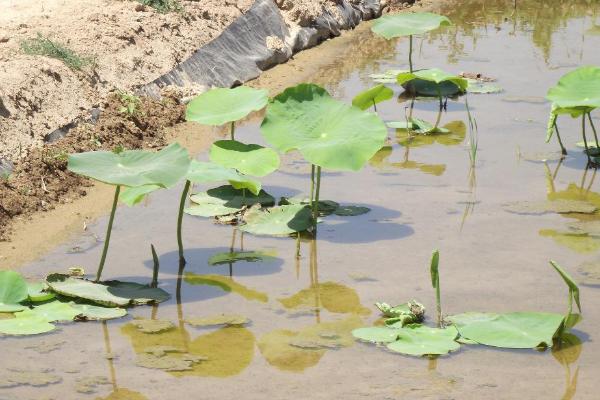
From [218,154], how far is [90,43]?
215 cm

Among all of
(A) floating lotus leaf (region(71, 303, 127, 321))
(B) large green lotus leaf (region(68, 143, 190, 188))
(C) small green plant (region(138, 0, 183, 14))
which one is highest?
(C) small green plant (region(138, 0, 183, 14))

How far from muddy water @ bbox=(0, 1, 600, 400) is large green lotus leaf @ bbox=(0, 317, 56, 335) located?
42 mm

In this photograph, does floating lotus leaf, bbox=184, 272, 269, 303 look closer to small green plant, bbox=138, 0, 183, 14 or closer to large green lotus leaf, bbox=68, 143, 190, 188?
large green lotus leaf, bbox=68, 143, 190, 188

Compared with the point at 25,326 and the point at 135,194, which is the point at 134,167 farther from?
the point at 25,326

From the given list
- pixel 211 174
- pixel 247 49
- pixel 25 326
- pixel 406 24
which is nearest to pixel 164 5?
pixel 247 49

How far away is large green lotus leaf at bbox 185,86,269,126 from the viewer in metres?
6.02

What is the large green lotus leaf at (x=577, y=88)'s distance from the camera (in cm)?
663

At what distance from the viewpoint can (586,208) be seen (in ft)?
20.8

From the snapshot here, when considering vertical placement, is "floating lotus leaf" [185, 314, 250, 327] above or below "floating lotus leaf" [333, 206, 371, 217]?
below

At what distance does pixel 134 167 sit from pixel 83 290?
1.88ft

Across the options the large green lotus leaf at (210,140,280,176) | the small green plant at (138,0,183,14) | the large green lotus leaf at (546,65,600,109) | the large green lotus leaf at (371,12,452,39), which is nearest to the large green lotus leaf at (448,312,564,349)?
the large green lotus leaf at (210,140,280,176)

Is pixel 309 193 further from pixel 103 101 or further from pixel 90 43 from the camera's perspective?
pixel 90 43

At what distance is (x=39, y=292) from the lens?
193 inches

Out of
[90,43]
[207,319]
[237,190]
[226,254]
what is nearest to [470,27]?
[90,43]
